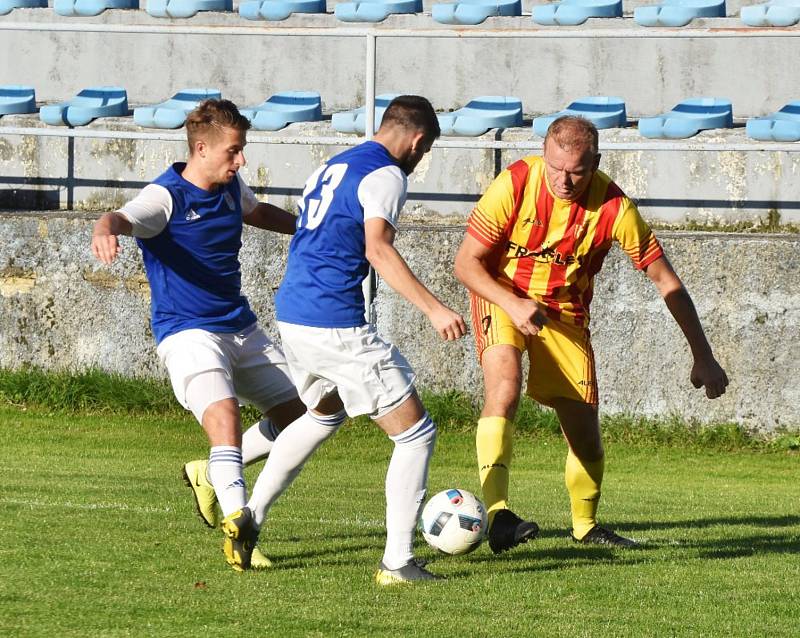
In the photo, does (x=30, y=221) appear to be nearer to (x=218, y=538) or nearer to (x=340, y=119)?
(x=340, y=119)

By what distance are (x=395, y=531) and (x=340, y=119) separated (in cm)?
755

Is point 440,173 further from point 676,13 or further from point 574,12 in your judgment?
point 676,13

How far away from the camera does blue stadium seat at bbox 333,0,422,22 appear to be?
556 inches

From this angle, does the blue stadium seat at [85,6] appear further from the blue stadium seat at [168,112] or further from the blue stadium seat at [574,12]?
the blue stadium seat at [574,12]

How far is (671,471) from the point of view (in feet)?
33.5

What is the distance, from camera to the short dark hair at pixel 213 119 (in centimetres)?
604

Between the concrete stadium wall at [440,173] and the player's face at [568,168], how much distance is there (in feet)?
16.3

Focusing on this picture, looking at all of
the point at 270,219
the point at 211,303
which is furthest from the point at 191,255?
the point at 270,219

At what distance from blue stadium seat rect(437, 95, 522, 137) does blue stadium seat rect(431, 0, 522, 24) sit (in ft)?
3.80

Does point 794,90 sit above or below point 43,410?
above

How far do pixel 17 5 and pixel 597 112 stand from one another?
6.71 meters

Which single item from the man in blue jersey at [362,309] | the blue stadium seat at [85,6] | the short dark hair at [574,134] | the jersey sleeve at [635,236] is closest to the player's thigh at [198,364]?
the man in blue jersey at [362,309]

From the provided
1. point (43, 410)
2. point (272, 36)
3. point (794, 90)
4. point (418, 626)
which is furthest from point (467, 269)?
point (272, 36)

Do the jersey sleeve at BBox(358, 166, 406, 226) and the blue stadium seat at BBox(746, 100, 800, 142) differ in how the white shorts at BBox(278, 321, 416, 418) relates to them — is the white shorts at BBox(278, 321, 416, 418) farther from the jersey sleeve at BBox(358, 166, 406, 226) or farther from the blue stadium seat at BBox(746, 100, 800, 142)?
the blue stadium seat at BBox(746, 100, 800, 142)
